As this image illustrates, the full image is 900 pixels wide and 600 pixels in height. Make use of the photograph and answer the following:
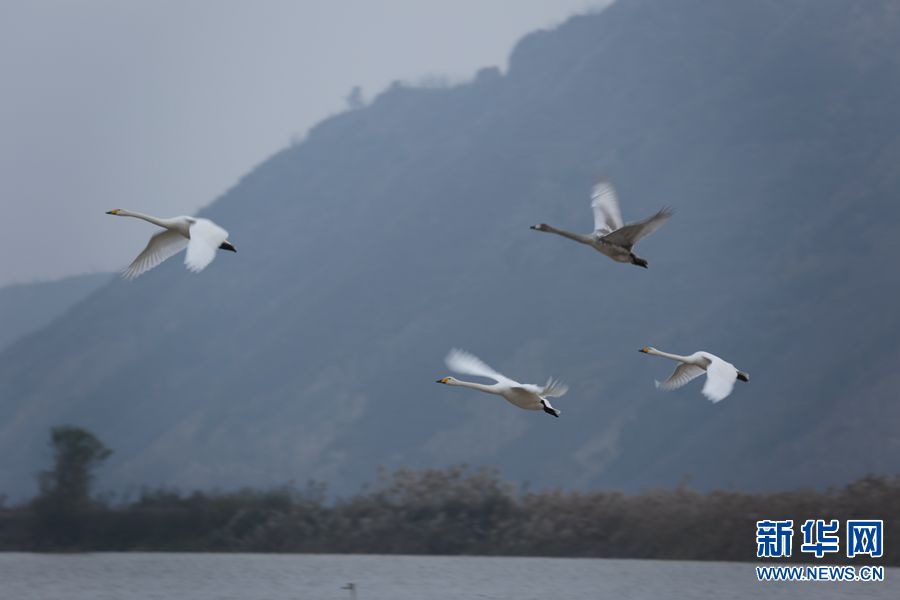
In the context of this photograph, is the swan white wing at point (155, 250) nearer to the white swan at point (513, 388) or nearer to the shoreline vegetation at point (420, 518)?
the white swan at point (513, 388)

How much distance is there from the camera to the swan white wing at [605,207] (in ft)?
53.4

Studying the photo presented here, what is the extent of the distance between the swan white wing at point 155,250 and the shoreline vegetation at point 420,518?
23.8m

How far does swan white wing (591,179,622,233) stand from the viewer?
16281mm

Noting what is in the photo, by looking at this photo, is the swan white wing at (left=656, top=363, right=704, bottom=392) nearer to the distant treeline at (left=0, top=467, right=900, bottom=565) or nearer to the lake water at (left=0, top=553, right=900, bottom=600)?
the lake water at (left=0, top=553, right=900, bottom=600)

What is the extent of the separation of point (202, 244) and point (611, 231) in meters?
4.74

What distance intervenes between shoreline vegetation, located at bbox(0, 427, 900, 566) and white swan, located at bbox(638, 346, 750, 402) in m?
21.4

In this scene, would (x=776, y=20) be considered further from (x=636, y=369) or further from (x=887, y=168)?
(x=636, y=369)

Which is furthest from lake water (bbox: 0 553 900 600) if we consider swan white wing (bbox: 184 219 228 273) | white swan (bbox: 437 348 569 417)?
swan white wing (bbox: 184 219 228 273)

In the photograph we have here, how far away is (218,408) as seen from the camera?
94.1 metres

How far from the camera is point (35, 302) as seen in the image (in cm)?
10825

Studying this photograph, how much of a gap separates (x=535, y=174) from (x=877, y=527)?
74.8 m

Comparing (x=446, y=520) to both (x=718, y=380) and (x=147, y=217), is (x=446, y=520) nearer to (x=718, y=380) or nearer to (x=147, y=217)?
(x=147, y=217)

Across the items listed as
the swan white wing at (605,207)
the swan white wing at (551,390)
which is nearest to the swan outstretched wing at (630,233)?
the swan white wing at (605,207)

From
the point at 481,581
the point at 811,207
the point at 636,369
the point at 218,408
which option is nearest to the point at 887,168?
the point at 811,207
